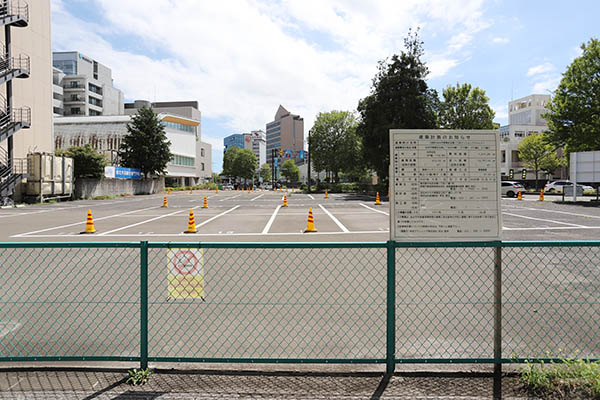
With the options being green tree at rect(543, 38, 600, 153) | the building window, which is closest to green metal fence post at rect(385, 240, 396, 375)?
green tree at rect(543, 38, 600, 153)

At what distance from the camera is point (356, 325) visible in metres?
4.73

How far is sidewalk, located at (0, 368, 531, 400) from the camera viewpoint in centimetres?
300

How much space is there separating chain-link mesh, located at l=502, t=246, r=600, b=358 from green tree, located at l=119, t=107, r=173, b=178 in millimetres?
52817

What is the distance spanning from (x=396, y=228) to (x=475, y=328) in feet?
7.20

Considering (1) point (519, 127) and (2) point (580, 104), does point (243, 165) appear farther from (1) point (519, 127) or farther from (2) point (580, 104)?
(2) point (580, 104)

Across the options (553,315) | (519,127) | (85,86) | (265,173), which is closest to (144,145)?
(85,86)

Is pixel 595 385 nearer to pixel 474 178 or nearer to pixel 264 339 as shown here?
pixel 474 178

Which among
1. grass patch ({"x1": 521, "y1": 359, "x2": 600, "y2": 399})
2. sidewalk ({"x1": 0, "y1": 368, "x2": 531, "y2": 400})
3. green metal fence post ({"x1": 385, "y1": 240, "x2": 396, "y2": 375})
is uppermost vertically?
green metal fence post ({"x1": 385, "y1": 240, "x2": 396, "y2": 375})

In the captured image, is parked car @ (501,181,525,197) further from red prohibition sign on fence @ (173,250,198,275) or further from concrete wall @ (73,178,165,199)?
red prohibition sign on fence @ (173,250,198,275)

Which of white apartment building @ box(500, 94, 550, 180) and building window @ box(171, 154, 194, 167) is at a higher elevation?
white apartment building @ box(500, 94, 550, 180)

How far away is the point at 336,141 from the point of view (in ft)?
214

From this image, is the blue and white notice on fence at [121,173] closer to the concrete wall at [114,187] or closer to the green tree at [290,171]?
the concrete wall at [114,187]

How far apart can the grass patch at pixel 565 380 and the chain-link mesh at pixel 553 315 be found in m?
0.23

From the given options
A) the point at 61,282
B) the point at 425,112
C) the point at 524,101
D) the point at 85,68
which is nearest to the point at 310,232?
the point at 61,282
